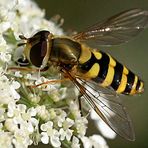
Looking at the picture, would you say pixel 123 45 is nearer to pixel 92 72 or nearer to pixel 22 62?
pixel 92 72

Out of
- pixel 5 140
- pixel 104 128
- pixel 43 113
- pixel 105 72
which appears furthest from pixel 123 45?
pixel 5 140

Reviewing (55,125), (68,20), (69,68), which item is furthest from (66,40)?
(68,20)

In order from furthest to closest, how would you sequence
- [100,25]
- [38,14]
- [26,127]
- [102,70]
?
1. [38,14]
2. [100,25]
3. [102,70]
4. [26,127]

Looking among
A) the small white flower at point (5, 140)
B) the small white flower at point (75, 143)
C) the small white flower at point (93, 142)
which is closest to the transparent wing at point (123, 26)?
the small white flower at point (93, 142)

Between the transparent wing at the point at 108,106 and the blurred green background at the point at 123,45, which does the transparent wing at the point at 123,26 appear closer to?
the transparent wing at the point at 108,106

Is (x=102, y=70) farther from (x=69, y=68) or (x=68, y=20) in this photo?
(x=68, y=20)

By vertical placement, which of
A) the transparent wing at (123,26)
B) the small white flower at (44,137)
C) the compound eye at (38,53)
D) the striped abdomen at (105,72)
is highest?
the transparent wing at (123,26)

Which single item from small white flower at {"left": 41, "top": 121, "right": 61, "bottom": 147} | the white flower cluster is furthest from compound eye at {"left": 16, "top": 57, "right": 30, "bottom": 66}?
small white flower at {"left": 41, "top": 121, "right": 61, "bottom": 147}
